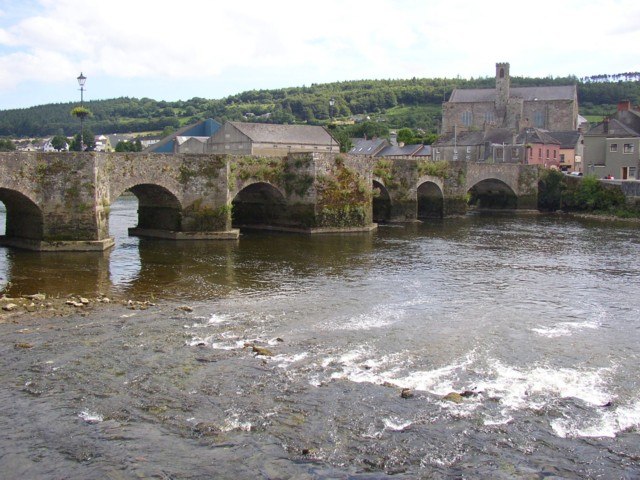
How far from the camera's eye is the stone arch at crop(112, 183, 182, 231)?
101 feet

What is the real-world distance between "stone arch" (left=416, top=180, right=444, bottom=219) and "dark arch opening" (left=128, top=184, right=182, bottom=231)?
788 inches

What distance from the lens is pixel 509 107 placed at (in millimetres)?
93125

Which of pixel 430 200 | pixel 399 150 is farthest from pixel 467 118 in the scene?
pixel 430 200

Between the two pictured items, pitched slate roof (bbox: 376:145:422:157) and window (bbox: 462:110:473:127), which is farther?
window (bbox: 462:110:473:127)

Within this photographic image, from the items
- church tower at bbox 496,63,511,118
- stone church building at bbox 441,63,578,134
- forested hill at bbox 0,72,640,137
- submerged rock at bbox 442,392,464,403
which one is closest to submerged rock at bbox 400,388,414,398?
submerged rock at bbox 442,392,464,403

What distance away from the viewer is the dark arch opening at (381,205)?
137ft

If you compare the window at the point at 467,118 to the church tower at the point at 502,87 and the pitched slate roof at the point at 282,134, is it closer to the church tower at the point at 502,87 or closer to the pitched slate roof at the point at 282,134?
the church tower at the point at 502,87

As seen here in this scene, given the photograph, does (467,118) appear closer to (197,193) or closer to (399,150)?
(399,150)

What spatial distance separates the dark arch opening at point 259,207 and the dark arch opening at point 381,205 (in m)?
8.09

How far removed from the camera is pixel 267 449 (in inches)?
377

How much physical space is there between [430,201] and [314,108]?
11645cm

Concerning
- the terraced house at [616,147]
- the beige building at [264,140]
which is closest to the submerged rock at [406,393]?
the terraced house at [616,147]

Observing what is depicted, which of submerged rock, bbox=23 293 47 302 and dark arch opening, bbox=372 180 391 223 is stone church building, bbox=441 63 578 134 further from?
submerged rock, bbox=23 293 47 302

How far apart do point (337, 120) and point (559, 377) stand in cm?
14440
